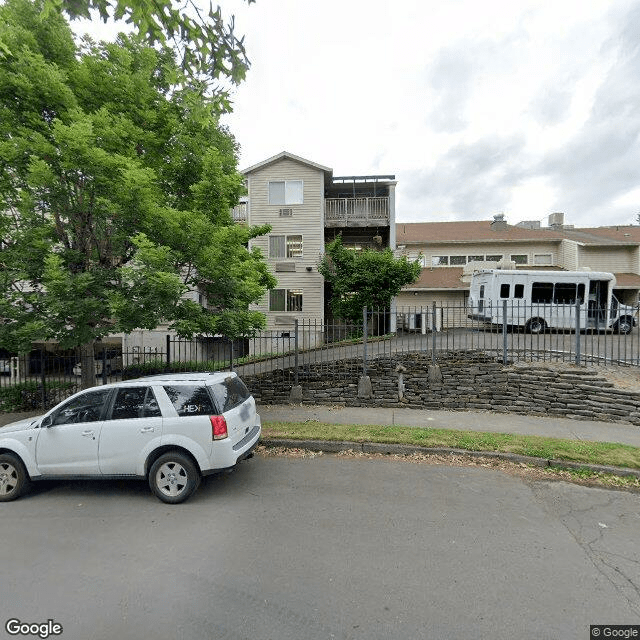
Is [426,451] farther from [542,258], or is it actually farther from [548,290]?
[542,258]

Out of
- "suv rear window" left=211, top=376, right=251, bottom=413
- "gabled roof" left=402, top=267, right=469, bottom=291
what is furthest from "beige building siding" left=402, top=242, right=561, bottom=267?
"suv rear window" left=211, top=376, right=251, bottom=413

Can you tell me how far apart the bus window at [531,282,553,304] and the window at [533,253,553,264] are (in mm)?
10225

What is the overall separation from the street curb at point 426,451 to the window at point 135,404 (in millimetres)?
2450

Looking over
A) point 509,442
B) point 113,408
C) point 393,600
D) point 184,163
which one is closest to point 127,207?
point 184,163

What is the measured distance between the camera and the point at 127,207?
20.6 ft

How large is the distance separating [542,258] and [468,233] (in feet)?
17.3

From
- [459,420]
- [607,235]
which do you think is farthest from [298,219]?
[607,235]

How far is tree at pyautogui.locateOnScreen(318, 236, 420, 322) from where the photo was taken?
1841cm

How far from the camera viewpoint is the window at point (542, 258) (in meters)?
25.2

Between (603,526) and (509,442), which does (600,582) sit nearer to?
(603,526)

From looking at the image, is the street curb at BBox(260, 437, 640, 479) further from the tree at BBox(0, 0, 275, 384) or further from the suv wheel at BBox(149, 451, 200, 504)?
the tree at BBox(0, 0, 275, 384)

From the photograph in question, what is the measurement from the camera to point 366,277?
1838 centimetres

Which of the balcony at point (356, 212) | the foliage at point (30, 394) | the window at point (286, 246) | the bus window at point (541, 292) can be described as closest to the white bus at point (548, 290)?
the bus window at point (541, 292)

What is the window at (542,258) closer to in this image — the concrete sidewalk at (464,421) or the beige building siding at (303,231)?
the beige building siding at (303,231)
